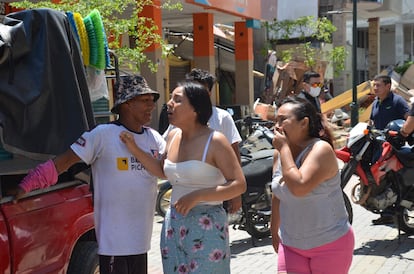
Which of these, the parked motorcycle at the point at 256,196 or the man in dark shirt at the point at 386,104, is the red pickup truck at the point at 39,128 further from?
the man in dark shirt at the point at 386,104

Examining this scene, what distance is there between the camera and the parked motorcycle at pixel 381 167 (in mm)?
6914

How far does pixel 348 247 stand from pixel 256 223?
356 cm

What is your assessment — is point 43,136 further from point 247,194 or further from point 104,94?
point 247,194

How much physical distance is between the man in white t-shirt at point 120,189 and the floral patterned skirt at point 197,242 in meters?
0.25

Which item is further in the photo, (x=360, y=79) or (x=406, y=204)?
(x=360, y=79)

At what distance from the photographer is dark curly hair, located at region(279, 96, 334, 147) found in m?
3.53

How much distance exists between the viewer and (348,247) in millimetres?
3572

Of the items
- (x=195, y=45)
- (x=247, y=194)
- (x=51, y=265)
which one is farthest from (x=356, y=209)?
(x=195, y=45)

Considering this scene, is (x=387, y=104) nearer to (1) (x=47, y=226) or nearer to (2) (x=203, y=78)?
(2) (x=203, y=78)

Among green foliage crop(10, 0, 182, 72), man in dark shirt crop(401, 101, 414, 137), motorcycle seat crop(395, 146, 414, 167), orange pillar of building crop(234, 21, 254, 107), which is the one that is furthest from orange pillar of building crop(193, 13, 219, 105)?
man in dark shirt crop(401, 101, 414, 137)

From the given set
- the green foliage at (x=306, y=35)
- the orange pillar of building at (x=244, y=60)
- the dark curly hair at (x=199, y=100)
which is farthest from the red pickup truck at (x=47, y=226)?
the green foliage at (x=306, y=35)

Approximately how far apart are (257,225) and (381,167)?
5.17 ft

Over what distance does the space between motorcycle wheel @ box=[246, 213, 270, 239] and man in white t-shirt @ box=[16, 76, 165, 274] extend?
339 cm

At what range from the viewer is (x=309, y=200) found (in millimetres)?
3502
